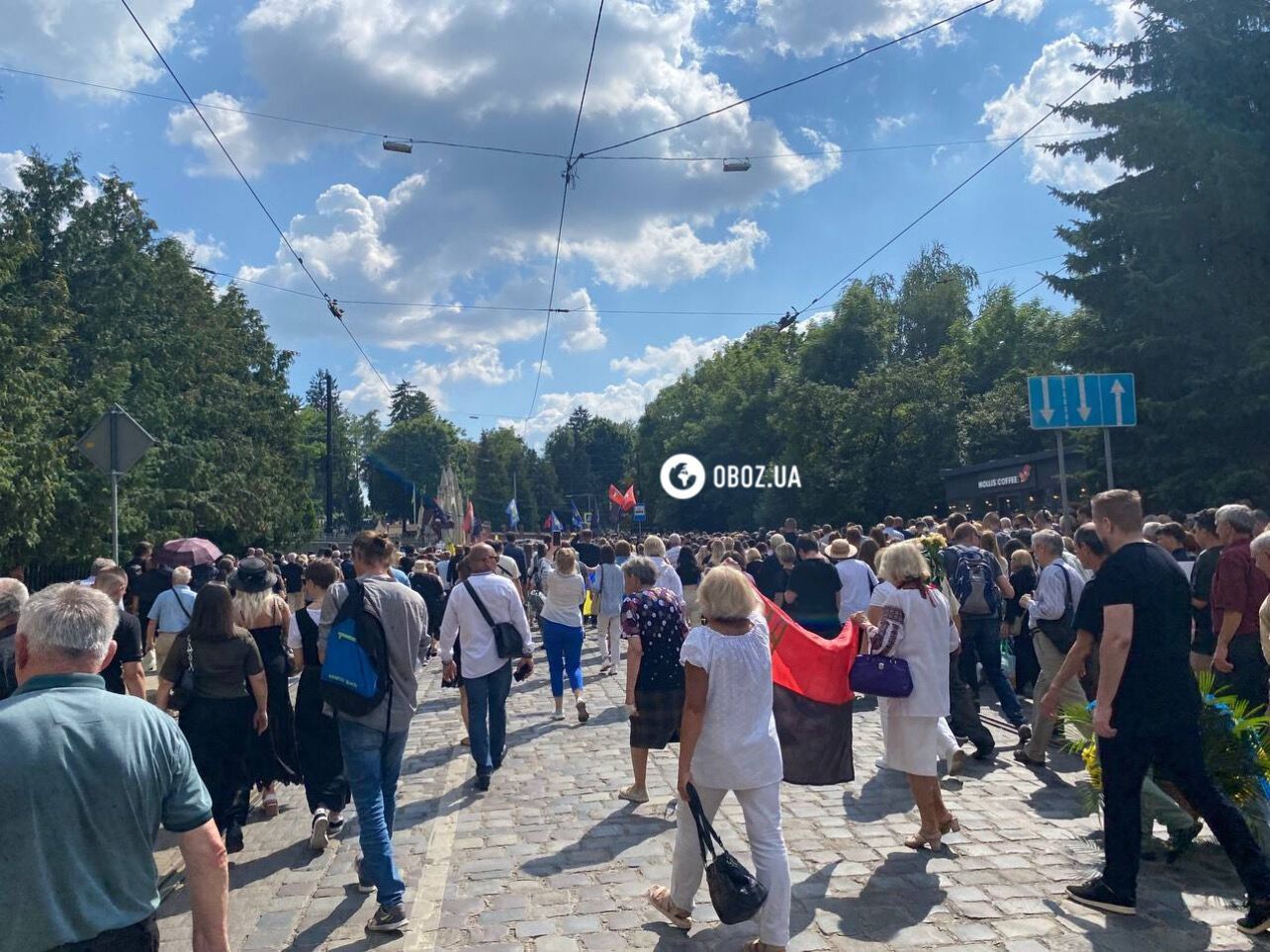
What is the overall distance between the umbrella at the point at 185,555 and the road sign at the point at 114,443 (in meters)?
A: 5.88

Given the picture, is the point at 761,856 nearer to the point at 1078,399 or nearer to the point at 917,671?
the point at 917,671

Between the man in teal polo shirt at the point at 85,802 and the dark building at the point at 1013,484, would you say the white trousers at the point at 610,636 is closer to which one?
the man in teal polo shirt at the point at 85,802

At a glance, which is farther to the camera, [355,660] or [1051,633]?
[1051,633]

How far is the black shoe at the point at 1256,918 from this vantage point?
15.0ft

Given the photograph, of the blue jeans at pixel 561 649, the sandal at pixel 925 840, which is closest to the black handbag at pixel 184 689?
the sandal at pixel 925 840

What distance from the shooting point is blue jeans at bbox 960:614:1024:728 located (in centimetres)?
857

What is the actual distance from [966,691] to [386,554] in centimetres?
499

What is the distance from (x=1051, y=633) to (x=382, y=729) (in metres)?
5.19

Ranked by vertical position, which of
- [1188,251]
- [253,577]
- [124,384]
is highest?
[1188,251]

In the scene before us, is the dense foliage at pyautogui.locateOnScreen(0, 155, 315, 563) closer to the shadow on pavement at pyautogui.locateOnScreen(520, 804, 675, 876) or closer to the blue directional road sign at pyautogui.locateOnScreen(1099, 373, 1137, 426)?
the shadow on pavement at pyautogui.locateOnScreen(520, 804, 675, 876)

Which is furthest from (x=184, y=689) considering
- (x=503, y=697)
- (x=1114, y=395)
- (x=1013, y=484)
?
(x=1013, y=484)

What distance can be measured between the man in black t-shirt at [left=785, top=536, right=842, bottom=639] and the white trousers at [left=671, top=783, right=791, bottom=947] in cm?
615

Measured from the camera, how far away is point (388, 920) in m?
4.93

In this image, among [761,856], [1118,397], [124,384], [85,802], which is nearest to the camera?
[85,802]
